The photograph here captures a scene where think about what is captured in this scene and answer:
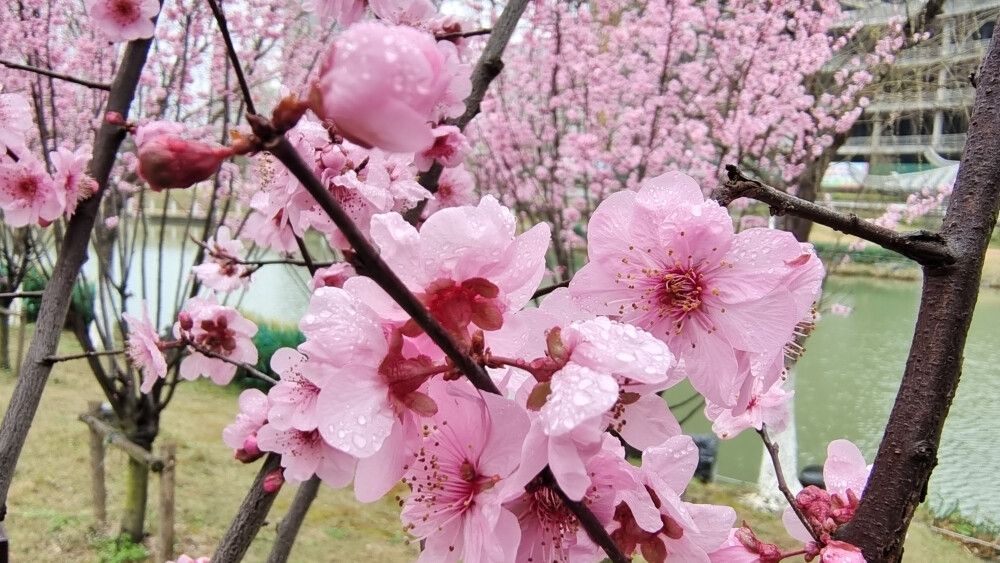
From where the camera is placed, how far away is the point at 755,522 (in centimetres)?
379

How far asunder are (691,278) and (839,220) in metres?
0.15

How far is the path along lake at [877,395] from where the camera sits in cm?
409

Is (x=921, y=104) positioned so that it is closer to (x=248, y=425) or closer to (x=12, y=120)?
(x=248, y=425)

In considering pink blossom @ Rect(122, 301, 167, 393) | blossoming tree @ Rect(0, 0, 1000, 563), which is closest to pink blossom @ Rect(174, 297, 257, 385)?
pink blossom @ Rect(122, 301, 167, 393)

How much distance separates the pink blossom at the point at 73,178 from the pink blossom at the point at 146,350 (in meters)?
0.33

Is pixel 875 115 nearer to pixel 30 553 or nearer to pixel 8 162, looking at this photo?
pixel 8 162

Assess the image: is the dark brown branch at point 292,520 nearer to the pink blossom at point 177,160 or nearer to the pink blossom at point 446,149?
the pink blossom at point 446,149

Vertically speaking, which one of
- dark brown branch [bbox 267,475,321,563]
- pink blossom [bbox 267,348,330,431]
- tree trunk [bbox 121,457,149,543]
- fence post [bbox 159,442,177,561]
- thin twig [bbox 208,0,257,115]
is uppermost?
thin twig [bbox 208,0,257,115]

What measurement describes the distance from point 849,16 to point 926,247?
500cm

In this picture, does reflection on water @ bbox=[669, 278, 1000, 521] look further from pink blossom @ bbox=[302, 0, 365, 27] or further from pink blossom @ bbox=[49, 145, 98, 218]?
pink blossom @ bbox=[49, 145, 98, 218]

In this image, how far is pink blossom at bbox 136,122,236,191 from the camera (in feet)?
1.04

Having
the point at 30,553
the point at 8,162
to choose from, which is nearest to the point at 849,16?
the point at 8,162

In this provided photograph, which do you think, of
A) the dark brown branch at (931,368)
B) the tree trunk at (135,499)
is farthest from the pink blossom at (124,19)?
the tree trunk at (135,499)

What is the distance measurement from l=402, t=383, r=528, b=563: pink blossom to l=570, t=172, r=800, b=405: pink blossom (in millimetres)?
117
